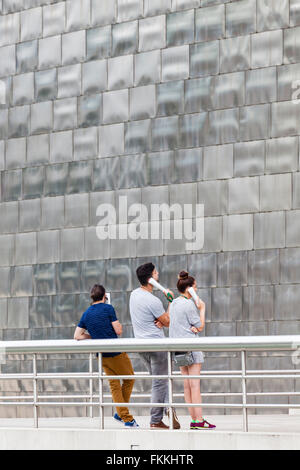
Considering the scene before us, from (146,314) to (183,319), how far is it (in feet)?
1.53

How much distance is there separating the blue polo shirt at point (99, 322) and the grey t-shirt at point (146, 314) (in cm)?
31

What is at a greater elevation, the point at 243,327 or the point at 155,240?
the point at 155,240

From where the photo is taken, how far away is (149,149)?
19.9m

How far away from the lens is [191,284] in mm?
12062

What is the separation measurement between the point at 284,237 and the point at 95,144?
196 inches

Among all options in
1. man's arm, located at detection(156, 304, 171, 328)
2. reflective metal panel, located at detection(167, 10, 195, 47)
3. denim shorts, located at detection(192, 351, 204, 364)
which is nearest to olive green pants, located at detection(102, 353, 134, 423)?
man's arm, located at detection(156, 304, 171, 328)

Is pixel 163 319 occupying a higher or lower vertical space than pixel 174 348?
higher

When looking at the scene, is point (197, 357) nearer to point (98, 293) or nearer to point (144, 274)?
point (144, 274)

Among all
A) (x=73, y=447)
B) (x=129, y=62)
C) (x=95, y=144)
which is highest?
(x=129, y=62)

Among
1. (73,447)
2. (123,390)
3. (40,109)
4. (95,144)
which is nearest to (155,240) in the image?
(95,144)

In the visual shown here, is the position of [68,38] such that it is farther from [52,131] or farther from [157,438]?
[157,438]

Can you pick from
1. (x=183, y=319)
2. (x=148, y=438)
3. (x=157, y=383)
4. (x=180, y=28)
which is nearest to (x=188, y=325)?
(x=183, y=319)

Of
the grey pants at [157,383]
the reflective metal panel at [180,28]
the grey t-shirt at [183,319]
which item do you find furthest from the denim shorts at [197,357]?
the reflective metal panel at [180,28]

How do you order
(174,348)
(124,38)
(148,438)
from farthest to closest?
(124,38) < (174,348) < (148,438)
